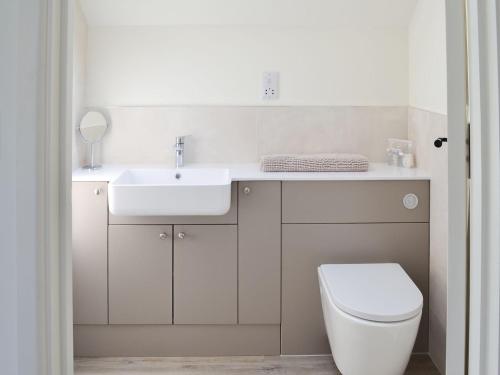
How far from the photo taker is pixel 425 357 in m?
2.71

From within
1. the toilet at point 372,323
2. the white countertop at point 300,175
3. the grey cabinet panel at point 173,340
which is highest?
the white countertop at point 300,175

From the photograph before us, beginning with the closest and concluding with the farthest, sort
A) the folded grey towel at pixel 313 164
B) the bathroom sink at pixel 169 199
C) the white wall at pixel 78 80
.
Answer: the bathroom sink at pixel 169 199
the folded grey towel at pixel 313 164
the white wall at pixel 78 80

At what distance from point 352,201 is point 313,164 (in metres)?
0.25

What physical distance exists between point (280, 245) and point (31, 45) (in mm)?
1833

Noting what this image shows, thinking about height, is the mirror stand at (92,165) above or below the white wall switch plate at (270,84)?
below

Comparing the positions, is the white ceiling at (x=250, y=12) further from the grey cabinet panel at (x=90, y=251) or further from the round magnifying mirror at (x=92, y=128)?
the grey cabinet panel at (x=90, y=251)

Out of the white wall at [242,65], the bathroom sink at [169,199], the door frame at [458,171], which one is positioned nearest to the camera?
the door frame at [458,171]

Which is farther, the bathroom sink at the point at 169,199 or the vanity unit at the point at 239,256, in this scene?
the vanity unit at the point at 239,256

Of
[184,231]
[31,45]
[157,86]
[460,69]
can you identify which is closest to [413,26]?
[157,86]

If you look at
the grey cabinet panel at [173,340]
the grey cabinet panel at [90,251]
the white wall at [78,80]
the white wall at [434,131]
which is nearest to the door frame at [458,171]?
the white wall at [434,131]

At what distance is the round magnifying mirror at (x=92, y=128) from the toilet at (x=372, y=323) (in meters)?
1.37

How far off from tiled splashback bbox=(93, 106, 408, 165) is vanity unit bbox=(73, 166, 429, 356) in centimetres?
37

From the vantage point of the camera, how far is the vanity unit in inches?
104

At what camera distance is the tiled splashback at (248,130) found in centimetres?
303
